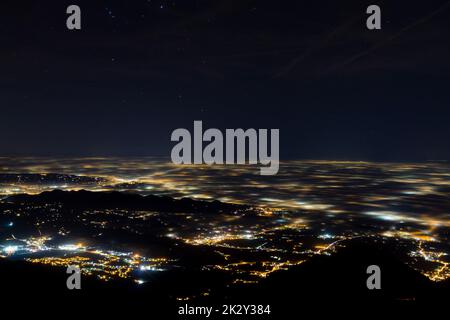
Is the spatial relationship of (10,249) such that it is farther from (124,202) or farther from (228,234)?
(124,202)

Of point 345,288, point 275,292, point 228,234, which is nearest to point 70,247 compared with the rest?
point 228,234

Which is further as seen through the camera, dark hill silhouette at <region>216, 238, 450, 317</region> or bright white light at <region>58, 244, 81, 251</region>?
bright white light at <region>58, 244, 81, 251</region>

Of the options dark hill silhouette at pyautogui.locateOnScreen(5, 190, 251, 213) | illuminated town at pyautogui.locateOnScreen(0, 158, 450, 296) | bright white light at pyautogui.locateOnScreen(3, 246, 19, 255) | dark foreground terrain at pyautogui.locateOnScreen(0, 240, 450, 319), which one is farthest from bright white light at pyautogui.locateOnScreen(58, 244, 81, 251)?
dark hill silhouette at pyautogui.locateOnScreen(5, 190, 251, 213)

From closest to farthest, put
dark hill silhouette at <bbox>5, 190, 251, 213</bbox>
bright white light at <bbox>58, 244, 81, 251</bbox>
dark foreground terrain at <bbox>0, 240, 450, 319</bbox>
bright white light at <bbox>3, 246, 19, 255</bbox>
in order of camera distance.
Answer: dark foreground terrain at <bbox>0, 240, 450, 319</bbox> < bright white light at <bbox>3, 246, 19, 255</bbox> < bright white light at <bbox>58, 244, 81, 251</bbox> < dark hill silhouette at <bbox>5, 190, 251, 213</bbox>

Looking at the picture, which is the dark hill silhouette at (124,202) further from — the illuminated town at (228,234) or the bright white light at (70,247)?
the bright white light at (70,247)

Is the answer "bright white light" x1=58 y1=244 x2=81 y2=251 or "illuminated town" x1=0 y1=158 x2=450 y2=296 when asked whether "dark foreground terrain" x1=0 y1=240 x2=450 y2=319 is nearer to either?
"illuminated town" x1=0 y1=158 x2=450 y2=296

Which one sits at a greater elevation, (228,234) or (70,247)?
(70,247)

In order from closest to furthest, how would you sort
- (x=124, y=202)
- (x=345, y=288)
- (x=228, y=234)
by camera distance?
(x=345, y=288) < (x=228, y=234) < (x=124, y=202)

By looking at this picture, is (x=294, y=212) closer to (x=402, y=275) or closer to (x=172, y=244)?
(x=172, y=244)

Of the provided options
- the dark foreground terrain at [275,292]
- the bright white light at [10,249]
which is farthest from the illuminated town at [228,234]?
Answer: the dark foreground terrain at [275,292]
